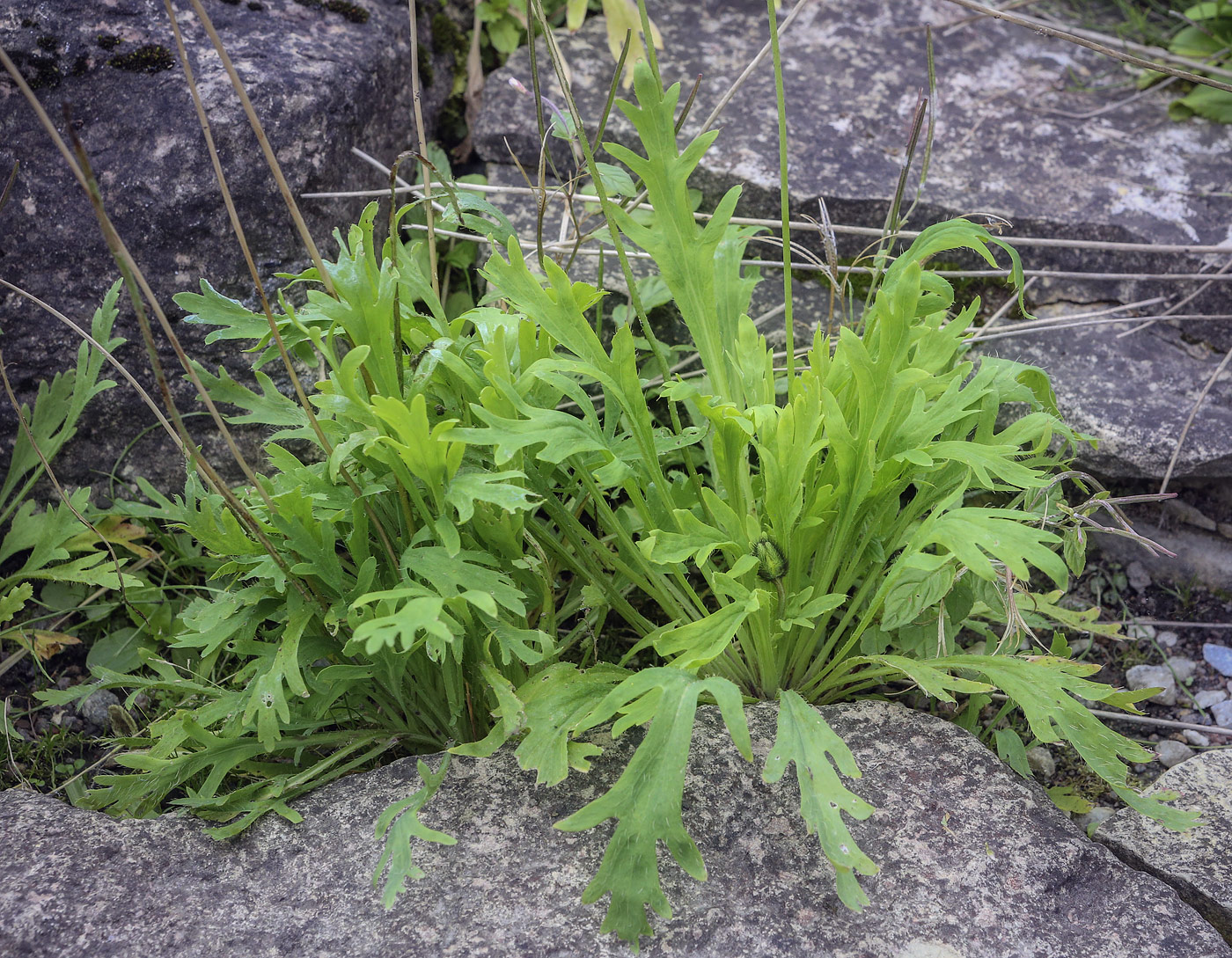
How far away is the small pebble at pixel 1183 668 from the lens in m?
2.16

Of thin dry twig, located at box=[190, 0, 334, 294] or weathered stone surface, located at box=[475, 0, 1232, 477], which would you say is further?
weathered stone surface, located at box=[475, 0, 1232, 477]

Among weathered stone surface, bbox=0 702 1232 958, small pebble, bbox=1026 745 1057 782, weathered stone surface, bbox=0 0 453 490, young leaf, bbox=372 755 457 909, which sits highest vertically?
weathered stone surface, bbox=0 0 453 490

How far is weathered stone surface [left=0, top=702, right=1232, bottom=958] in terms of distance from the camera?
4.45 feet

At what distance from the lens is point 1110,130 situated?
2906mm

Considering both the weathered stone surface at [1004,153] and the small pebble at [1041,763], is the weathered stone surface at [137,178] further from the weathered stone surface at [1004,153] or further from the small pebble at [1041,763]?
the small pebble at [1041,763]

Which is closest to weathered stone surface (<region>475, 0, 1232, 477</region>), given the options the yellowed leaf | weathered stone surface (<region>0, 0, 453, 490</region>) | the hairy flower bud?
weathered stone surface (<region>0, 0, 453, 490</region>)

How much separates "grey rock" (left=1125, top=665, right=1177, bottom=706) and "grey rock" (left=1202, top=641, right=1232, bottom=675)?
0.12 meters

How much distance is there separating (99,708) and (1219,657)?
258 centimetres

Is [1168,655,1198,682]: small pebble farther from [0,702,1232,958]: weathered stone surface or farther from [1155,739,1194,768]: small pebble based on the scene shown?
[0,702,1232,958]: weathered stone surface

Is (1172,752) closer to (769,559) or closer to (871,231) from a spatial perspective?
(769,559)

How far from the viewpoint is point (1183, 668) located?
2.18m

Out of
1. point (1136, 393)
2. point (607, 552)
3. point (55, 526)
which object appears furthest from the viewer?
point (1136, 393)

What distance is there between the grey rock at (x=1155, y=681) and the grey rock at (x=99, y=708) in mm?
2295

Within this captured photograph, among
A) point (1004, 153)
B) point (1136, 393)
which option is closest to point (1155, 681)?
point (1136, 393)
